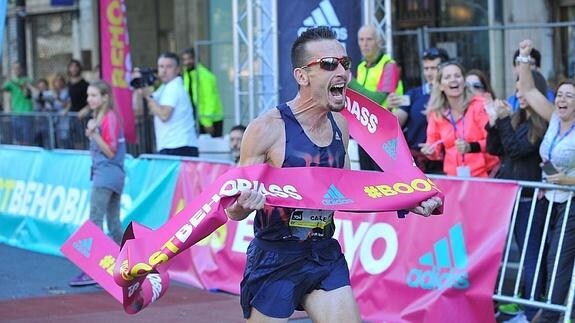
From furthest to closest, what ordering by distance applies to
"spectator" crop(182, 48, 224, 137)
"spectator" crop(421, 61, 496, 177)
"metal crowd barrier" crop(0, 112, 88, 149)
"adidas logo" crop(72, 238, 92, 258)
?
"metal crowd barrier" crop(0, 112, 88, 149) → "spectator" crop(182, 48, 224, 137) → "spectator" crop(421, 61, 496, 177) → "adidas logo" crop(72, 238, 92, 258)

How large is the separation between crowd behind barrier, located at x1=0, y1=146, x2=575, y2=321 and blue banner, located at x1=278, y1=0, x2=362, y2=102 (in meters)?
1.66

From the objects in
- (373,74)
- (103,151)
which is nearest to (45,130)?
(103,151)

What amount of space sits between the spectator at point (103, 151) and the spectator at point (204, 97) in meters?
5.06

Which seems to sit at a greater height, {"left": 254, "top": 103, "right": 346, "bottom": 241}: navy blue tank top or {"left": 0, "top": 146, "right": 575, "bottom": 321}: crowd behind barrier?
{"left": 254, "top": 103, "right": 346, "bottom": 241}: navy blue tank top

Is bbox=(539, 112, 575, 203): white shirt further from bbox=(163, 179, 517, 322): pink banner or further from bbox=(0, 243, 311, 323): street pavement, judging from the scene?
bbox=(0, 243, 311, 323): street pavement

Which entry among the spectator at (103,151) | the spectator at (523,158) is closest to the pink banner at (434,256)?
the spectator at (523,158)

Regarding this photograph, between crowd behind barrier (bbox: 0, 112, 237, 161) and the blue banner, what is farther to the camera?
crowd behind barrier (bbox: 0, 112, 237, 161)

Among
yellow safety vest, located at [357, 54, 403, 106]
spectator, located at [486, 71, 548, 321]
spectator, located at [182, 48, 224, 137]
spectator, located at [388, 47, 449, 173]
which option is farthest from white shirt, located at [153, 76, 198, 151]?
spectator, located at [486, 71, 548, 321]

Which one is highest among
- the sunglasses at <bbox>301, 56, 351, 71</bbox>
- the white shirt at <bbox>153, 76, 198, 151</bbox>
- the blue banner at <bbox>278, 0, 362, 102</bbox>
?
the blue banner at <bbox>278, 0, 362, 102</bbox>

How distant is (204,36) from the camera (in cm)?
2108

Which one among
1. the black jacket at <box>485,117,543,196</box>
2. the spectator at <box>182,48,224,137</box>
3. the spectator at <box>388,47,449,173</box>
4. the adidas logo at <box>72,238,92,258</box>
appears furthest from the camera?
the spectator at <box>182,48,224,137</box>

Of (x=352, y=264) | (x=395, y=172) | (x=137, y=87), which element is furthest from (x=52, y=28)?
(x=395, y=172)

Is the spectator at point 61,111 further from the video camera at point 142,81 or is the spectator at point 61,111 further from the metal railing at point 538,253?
the metal railing at point 538,253

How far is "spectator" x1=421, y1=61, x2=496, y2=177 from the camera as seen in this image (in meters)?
9.05
